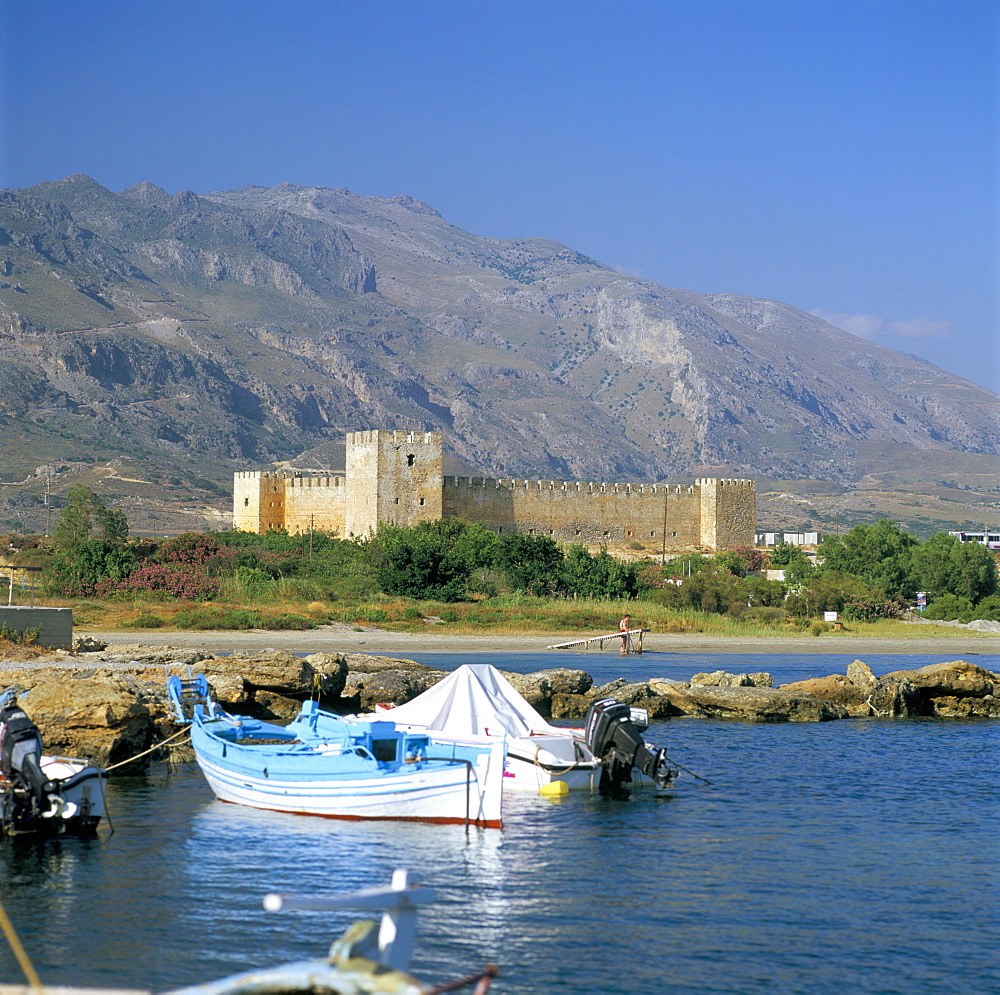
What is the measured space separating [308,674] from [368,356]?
148 m

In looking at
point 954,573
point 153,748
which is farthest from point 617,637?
point 153,748

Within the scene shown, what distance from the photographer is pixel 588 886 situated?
9.38 meters

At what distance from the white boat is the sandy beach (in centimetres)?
1011

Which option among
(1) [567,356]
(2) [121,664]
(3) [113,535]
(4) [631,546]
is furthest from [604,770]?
(1) [567,356]

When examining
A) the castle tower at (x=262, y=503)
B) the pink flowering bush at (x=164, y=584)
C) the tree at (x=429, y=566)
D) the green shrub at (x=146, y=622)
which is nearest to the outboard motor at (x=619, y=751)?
the green shrub at (x=146, y=622)

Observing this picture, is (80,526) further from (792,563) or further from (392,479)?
(792,563)

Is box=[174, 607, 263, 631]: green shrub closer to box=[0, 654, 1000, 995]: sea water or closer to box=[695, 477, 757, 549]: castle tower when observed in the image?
A: box=[0, 654, 1000, 995]: sea water

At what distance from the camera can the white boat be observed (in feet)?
41.6

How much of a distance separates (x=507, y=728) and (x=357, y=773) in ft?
8.20

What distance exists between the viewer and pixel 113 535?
3356 cm

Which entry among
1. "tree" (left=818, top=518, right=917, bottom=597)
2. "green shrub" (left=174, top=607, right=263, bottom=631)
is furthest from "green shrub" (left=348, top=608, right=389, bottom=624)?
"tree" (left=818, top=518, right=917, bottom=597)

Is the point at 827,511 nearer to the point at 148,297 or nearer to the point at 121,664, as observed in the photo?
the point at 148,297

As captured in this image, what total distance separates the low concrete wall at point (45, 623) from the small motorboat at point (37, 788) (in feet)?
32.9

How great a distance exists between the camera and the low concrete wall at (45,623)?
19.8 m
